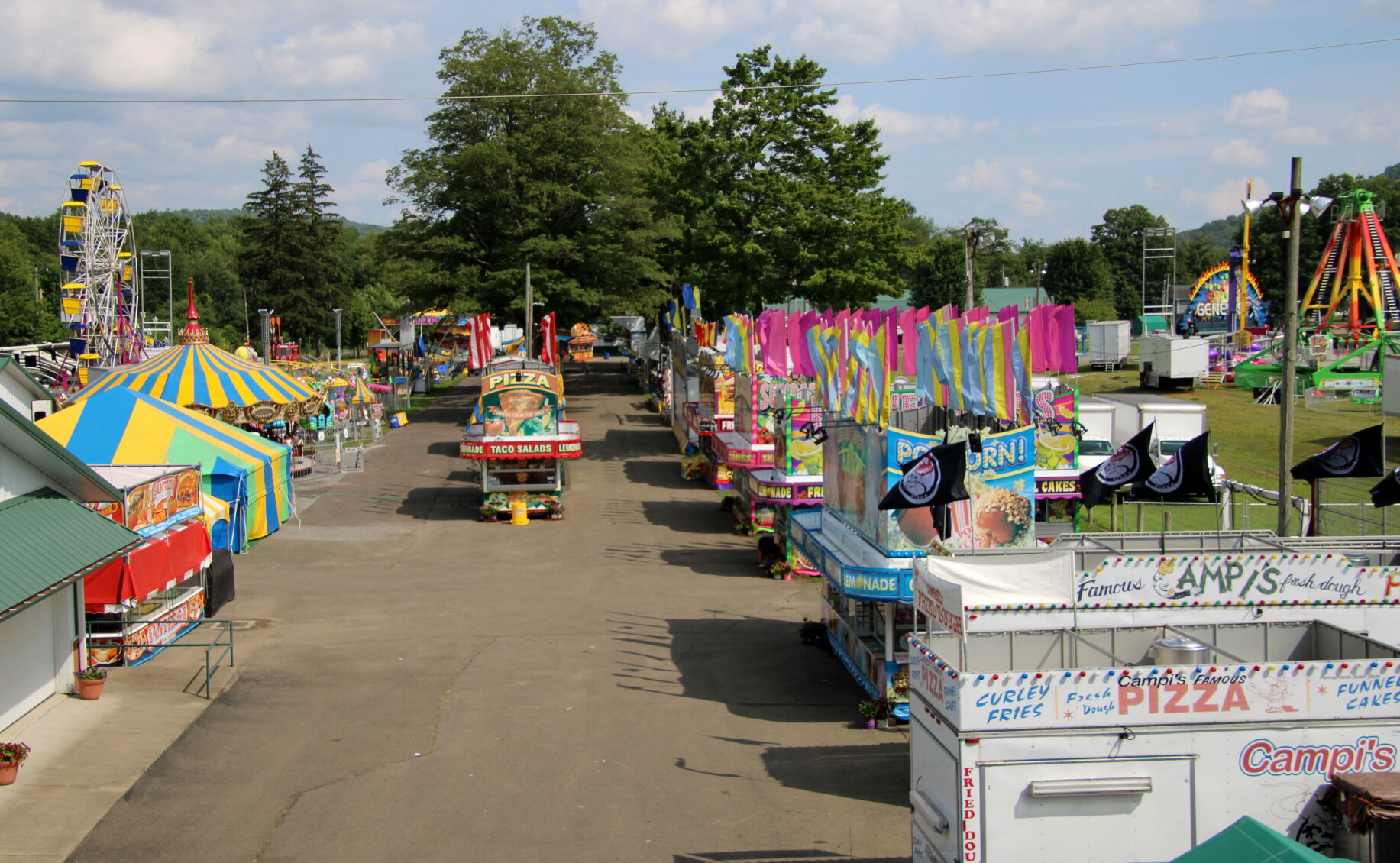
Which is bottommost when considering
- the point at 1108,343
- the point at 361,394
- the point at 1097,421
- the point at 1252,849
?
the point at 1252,849

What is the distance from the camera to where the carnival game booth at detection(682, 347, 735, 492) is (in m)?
34.4


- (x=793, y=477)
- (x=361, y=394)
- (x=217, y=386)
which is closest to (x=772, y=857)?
(x=793, y=477)

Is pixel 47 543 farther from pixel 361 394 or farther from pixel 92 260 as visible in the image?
pixel 92 260

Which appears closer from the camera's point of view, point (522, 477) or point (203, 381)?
point (522, 477)

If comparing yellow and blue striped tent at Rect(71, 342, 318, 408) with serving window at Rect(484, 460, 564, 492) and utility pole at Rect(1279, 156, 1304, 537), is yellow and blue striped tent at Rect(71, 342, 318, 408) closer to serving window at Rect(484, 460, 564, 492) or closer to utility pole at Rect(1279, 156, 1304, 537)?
serving window at Rect(484, 460, 564, 492)

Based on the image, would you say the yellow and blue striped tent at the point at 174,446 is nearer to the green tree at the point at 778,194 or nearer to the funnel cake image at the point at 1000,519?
the funnel cake image at the point at 1000,519

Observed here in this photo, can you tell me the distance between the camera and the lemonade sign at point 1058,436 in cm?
2497

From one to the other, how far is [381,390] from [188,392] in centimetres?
1962

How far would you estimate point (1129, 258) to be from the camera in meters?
123

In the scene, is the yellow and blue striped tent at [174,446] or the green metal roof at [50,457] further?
the yellow and blue striped tent at [174,446]

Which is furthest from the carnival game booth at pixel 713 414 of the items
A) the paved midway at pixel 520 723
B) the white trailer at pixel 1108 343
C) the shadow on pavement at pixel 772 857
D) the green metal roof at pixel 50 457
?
the white trailer at pixel 1108 343

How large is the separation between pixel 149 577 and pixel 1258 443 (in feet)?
123

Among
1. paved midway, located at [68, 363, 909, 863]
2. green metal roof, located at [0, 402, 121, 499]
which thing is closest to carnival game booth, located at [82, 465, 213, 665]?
green metal roof, located at [0, 402, 121, 499]

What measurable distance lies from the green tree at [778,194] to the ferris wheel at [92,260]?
28.4m
